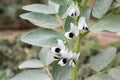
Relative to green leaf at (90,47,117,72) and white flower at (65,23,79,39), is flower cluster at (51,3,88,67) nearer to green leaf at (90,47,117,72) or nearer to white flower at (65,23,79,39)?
white flower at (65,23,79,39)

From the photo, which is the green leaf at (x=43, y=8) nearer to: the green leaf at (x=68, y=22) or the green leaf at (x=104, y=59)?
the green leaf at (x=68, y=22)

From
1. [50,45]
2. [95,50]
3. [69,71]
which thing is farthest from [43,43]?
[95,50]

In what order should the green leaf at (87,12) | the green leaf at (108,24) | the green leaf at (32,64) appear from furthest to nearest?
the green leaf at (32,64)
the green leaf at (87,12)
the green leaf at (108,24)

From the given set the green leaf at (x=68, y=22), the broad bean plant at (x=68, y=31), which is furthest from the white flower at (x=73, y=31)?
the green leaf at (x=68, y=22)

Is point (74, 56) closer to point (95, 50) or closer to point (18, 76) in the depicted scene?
point (18, 76)

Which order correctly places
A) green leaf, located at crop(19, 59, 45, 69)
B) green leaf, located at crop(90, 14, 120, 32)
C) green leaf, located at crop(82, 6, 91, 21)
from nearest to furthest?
green leaf, located at crop(90, 14, 120, 32) → green leaf, located at crop(82, 6, 91, 21) → green leaf, located at crop(19, 59, 45, 69)

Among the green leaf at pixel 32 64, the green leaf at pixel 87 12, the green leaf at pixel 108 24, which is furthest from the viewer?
the green leaf at pixel 32 64

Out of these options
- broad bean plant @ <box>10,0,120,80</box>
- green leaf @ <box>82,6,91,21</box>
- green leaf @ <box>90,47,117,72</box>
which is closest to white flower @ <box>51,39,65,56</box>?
broad bean plant @ <box>10,0,120,80</box>
